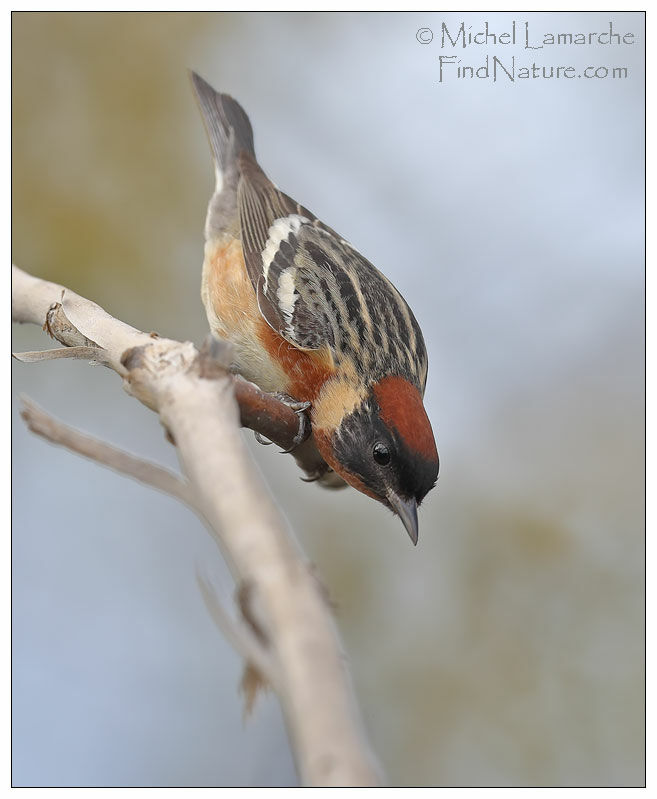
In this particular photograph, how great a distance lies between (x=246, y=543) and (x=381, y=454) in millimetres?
1516

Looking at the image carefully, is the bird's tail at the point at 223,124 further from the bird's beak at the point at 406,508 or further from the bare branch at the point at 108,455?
the bare branch at the point at 108,455

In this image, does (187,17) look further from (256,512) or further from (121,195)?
(256,512)

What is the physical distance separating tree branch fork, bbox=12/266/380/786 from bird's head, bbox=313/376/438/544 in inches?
35.7

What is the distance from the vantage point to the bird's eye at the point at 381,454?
8.37ft

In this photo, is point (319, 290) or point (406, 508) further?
point (319, 290)

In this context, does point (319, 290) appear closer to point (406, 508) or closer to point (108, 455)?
point (406, 508)

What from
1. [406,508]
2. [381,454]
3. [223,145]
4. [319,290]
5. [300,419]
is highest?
[223,145]

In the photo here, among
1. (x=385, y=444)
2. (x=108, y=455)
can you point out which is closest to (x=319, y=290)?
(x=385, y=444)

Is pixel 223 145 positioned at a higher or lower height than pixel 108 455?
higher

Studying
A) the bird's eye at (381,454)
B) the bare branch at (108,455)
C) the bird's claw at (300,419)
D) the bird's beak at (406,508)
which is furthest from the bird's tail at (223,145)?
the bare branch at (108,455)

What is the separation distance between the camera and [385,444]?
8.38 ft

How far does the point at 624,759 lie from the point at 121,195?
2807 mm

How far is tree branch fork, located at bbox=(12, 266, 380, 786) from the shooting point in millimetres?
954
